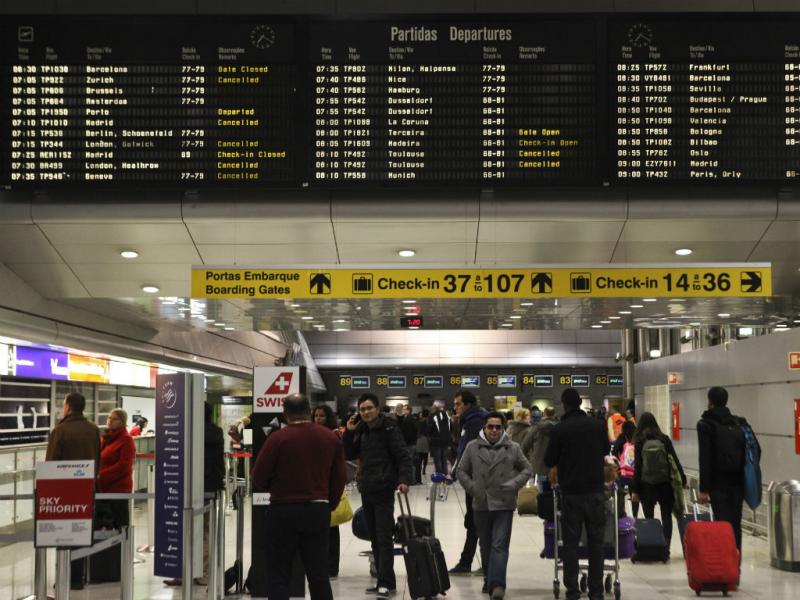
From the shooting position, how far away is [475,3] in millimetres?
9938

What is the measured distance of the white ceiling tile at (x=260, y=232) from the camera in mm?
10141

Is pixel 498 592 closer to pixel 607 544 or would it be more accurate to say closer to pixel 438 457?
pixel 607 544

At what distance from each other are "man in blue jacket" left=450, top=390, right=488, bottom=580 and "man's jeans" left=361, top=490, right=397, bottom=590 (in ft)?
2.92

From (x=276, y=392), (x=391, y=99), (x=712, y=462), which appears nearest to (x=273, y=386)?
(x=276, y=392)

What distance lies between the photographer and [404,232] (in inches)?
409

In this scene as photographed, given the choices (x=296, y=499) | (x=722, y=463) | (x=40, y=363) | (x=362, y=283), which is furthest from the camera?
(x=40, y=363)

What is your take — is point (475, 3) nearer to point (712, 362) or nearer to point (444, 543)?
point (444, 543)

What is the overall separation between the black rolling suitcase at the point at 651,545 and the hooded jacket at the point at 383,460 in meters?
3.23

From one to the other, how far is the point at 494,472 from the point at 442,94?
3496 millimetres

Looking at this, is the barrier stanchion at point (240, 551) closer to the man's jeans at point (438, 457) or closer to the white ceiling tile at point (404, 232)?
the white ceiling tile at point (404, 232)

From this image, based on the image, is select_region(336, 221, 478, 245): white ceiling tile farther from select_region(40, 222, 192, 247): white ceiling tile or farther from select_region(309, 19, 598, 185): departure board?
select_region(40, 222, 192, 247): white ceiling tile

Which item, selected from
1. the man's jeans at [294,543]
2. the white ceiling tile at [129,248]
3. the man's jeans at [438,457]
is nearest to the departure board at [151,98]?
the white ceiling tile at [129,248]

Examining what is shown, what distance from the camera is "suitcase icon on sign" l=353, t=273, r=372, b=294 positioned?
383 inches

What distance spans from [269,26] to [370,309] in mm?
6093
